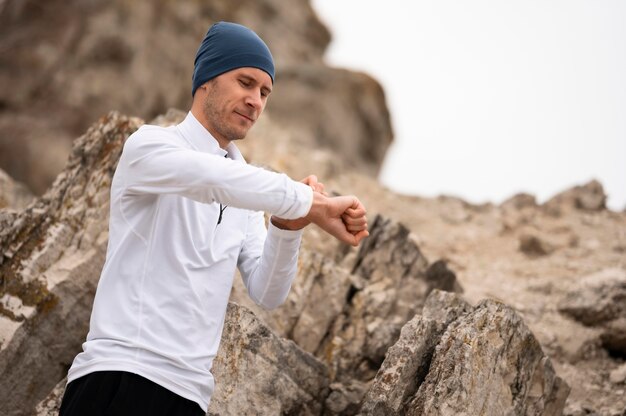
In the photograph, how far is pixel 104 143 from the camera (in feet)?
21.3

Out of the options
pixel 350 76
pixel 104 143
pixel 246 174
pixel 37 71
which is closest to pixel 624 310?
pixel 104 143

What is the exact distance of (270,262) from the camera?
3701 millimetres

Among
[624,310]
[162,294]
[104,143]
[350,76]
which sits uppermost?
[350,76]

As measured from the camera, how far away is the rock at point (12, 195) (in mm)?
8273

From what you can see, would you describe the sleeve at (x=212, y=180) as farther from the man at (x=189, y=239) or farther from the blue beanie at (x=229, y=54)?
the blue beanie at (x=229, y=54)

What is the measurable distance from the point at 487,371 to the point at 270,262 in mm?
2010

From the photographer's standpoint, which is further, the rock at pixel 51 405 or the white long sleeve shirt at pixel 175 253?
the rock at pixel 51 405

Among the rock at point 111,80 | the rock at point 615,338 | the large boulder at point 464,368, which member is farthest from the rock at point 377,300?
the rock at point 111,80

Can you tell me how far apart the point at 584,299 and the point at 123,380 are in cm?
648

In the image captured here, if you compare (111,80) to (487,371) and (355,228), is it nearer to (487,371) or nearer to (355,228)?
(487,371)

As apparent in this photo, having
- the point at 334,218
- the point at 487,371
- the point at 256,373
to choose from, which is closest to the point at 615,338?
the point at 487,371

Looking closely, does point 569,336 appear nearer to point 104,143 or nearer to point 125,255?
point 104,143

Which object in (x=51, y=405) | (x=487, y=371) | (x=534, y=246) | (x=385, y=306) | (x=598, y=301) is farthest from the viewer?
(x=534, y=246)

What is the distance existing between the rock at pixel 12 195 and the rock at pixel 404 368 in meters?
4.80
